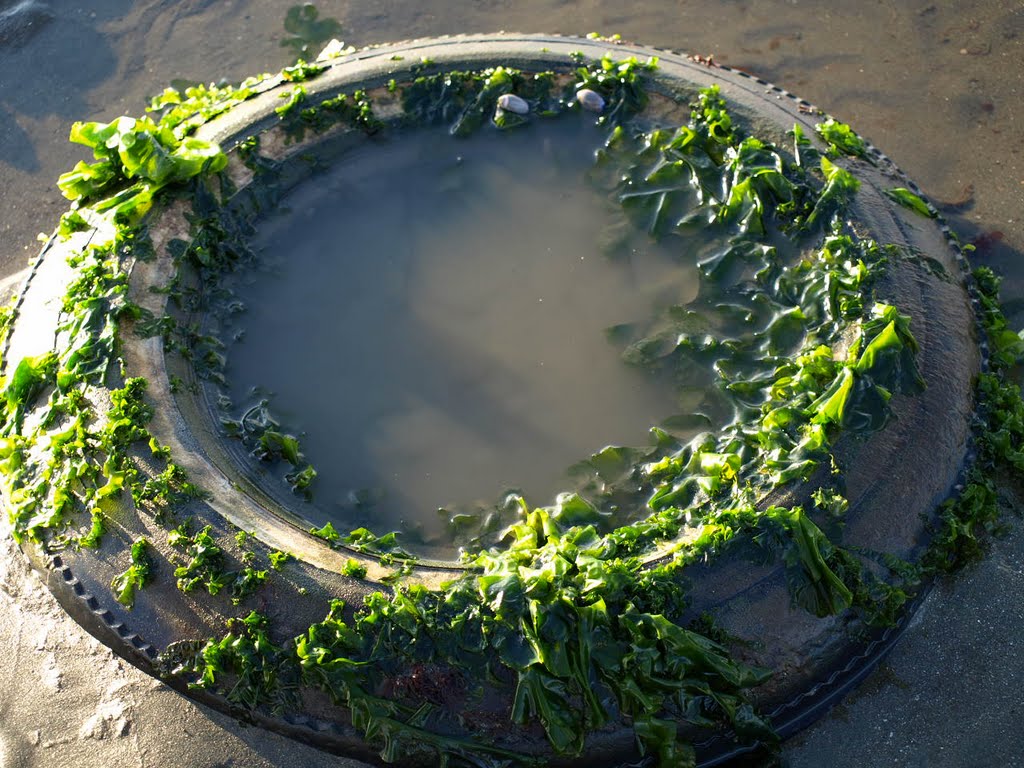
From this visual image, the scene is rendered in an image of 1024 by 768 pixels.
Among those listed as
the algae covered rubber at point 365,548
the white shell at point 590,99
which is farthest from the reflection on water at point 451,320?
the algae covered rubber at point 365,548

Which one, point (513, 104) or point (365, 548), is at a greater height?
point (513, 104)

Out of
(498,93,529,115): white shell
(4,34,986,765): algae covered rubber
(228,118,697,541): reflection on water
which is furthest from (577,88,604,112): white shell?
(4,34,986,765): algae covered rubber

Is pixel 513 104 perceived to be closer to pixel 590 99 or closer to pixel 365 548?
pixel 590 99

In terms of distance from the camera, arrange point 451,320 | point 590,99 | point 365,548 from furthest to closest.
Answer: point 590,99 → point 451,320 → point 365,548

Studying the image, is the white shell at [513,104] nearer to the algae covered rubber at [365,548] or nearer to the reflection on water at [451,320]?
the reflection on water at [451,320]

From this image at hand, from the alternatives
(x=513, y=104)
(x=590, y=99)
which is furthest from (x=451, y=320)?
(x=590, y=99)

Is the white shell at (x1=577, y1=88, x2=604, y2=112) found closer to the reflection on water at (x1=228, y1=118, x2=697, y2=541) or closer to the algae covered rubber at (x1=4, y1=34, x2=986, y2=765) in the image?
the reflection on water at (x1=228, y1=118, x2=697, y2=541)
